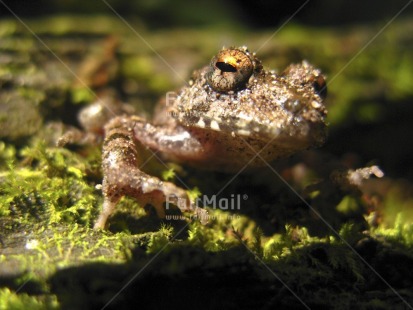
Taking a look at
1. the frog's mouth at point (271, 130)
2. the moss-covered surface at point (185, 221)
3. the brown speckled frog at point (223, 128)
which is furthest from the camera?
the brown speckled frog at point (223, 128)

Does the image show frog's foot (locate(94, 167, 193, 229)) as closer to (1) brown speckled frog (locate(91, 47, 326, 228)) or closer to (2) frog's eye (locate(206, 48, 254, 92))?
(1) brown speckled frog (locate(91, 47, 326, 228))

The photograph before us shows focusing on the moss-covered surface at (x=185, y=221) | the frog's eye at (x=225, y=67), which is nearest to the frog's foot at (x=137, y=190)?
the moss-covered surface at (x=185, y=221)

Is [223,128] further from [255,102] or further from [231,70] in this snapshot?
[231,70]

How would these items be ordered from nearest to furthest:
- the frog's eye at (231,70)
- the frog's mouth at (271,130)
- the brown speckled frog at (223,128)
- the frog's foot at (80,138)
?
the frog's mouth at (271,130)
the brown speckled frog at (223,128)
the frog's eye at (231,70)
the frog's foot at (80,138)

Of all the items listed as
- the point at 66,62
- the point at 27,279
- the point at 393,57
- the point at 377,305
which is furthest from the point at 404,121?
the point at 27,279

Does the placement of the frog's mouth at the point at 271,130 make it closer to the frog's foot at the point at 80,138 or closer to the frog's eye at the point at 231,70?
the frog's eye at the point at 231,70

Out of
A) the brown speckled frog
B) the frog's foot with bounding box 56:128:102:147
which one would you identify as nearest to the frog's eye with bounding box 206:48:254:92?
the brown speckled frog

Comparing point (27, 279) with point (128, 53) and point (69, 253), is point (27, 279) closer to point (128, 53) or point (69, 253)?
point (69, 253)
